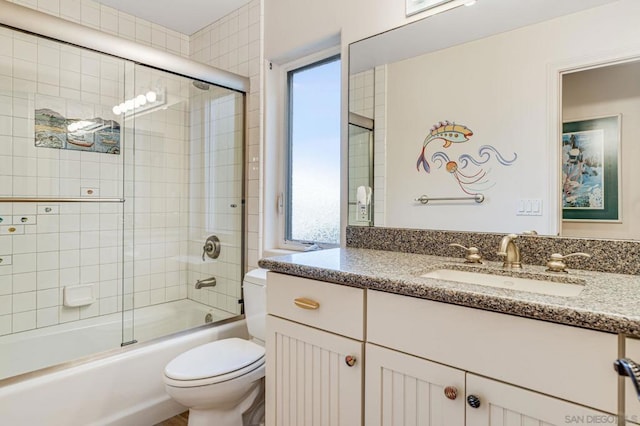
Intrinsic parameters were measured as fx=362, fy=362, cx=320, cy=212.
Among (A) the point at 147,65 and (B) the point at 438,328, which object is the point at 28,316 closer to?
(A) the point at 147,65

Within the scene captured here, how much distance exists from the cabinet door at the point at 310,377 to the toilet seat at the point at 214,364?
279 millimetres

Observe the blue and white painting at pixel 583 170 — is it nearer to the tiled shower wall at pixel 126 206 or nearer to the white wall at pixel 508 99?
the white wall at pixel 508 99

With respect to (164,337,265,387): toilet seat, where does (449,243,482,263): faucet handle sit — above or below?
above

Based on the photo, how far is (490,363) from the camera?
2.56 ft

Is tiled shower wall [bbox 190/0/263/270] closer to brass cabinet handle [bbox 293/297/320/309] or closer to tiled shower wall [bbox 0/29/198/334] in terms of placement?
tiled shower wall [bbox 0/29/198/334]

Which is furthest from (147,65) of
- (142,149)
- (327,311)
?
(327,311)

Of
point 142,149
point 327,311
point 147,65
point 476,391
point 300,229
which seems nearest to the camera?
point 476,391

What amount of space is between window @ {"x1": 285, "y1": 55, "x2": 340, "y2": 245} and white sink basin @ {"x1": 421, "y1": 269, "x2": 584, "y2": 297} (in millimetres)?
858

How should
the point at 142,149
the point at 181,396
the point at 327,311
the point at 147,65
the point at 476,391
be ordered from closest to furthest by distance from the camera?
the point at 476,391
the point at 327,311
the point at 181,396
the point at 147,65
the point at 142,149

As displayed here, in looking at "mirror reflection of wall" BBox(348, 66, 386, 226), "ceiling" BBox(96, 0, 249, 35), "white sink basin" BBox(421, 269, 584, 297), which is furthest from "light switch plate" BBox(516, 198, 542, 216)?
"ceiling" BBox(96, 0, 249, 35)

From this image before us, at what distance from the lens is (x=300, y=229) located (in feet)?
7.16

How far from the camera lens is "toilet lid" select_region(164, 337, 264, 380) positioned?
142cm

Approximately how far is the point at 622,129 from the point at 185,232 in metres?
2.37

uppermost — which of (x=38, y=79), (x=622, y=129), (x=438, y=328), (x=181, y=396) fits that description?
(x=38, y=79)
